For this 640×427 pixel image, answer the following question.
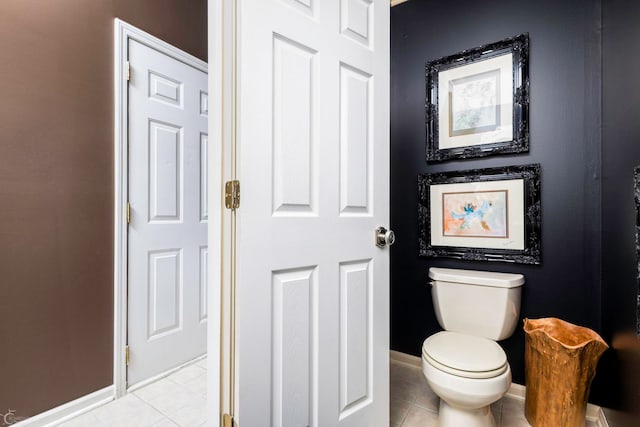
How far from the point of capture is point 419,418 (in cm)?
156

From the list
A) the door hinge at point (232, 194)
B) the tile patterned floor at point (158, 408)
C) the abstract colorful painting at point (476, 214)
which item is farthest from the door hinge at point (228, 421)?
the abstract colorful painting at point (476, 214)

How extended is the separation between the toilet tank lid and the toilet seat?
0.29 m

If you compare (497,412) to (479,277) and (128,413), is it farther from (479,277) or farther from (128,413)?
(128,413)

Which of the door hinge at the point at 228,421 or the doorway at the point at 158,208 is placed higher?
the doorway at the point at 158,208

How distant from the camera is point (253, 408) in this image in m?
0.96

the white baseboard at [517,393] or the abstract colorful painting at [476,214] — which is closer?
the white baseboard at [517,393]

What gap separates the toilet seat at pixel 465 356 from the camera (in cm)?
123

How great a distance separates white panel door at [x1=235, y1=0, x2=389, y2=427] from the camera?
3.12 feet

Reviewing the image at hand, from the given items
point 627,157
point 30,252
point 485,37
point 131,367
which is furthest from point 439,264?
point 30,252

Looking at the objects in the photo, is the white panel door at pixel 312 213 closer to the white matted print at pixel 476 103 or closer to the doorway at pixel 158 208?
the white matted print at pixel 476 103

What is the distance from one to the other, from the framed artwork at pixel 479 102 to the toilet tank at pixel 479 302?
70 centimetres

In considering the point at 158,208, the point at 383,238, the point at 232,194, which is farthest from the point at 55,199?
the point at 383,238

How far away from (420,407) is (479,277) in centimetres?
75

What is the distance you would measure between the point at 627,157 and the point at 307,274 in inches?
53.8
